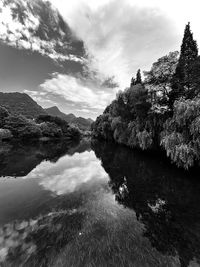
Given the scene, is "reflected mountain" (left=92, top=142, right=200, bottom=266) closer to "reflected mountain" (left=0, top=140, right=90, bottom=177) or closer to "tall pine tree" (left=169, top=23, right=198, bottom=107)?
"reflected mountain" (left=0, top=140, right=90, bottom=177)

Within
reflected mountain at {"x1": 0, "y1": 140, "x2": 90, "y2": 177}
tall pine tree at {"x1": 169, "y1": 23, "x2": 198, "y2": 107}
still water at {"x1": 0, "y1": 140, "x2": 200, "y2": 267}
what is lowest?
reflected mountain at {"x1": 0, "y1": 140, "x2": 90, "y2": 177}

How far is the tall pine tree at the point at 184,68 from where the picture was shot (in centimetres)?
1719

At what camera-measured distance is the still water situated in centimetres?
477

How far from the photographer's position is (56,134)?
65125mm

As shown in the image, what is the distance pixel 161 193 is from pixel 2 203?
10661mm

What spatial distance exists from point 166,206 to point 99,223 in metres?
4.44

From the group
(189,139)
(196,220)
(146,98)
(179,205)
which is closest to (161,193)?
(179,205)

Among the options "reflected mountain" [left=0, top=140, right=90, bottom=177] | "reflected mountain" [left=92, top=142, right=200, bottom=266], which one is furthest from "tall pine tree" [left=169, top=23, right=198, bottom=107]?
"reflected mountain" [left=0, top=140, right=90, bottom=177]

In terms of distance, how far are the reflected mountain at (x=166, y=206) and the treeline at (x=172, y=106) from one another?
9.00 feet

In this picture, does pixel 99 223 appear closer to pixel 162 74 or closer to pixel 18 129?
pixel 162 74

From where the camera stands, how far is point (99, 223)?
21.9 ft

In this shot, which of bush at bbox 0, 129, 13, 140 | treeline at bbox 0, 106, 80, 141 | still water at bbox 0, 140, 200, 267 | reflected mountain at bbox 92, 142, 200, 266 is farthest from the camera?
treeline at bbox 0, 106, 80, 141

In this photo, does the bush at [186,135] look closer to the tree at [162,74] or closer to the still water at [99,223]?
the still water at [99,223]

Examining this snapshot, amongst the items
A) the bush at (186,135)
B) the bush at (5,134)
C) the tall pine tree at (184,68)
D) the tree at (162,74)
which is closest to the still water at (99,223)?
the bush at (186,135)
